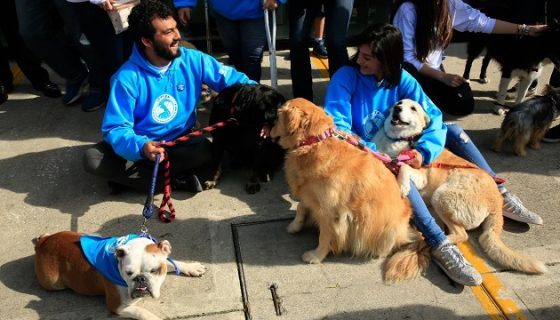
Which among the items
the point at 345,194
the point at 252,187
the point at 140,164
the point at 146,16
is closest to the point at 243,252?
the point at 252,187

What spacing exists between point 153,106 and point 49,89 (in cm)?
257

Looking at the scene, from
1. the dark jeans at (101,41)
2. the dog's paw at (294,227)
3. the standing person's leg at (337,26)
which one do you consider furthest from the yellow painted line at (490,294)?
the dark jeans at (101,41)

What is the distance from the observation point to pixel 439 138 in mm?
3301

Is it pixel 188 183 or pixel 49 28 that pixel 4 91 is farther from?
pixel 188 183

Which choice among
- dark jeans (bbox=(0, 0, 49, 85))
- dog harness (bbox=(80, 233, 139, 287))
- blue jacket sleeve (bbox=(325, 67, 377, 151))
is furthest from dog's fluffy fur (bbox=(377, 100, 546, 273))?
dark jeans (bbox=(0, 0, 49, 85))

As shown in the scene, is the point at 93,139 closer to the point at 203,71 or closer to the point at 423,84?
the point at 203,71

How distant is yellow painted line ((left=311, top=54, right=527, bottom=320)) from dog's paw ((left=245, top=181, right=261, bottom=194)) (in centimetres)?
169

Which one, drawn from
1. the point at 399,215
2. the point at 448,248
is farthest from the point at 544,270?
the point at 399,215

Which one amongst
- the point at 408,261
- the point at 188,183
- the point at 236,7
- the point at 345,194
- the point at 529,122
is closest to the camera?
the point at 345,194

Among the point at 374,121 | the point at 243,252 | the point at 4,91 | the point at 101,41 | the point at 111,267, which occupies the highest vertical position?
the point at 101,41

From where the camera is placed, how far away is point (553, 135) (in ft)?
14.6

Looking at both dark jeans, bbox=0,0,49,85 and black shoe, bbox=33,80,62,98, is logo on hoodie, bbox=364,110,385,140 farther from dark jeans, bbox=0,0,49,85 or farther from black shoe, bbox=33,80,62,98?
dark jeans, bbox=0,0,49,85

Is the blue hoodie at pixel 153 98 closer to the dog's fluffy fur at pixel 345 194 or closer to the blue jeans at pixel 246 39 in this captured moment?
the blue jeans at pixel 246 39

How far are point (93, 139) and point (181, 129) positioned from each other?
4.45 ft
